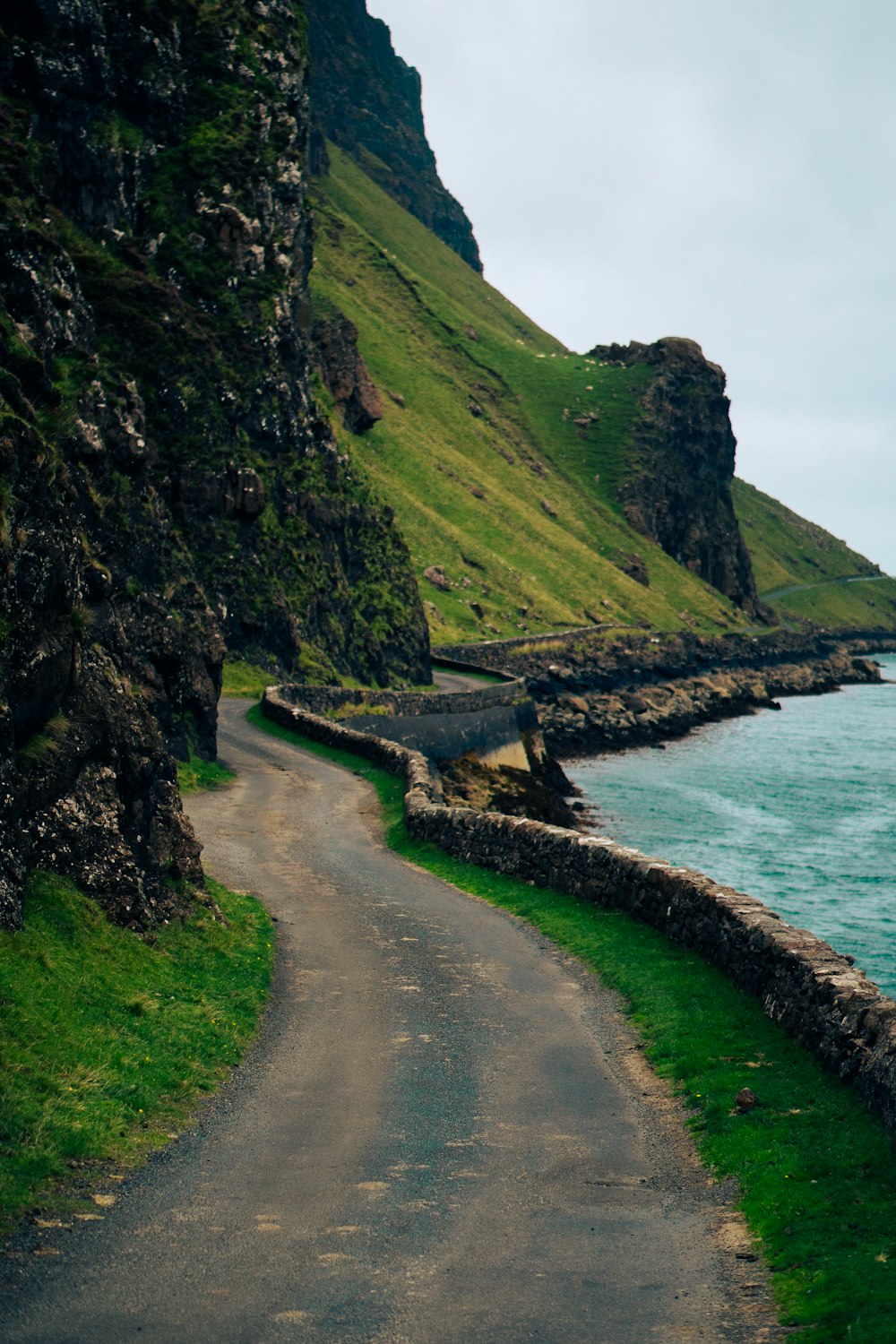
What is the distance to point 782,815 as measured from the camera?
6406 centimetres

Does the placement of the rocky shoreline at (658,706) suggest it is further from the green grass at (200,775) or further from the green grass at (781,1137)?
the green grass at (781,1137)

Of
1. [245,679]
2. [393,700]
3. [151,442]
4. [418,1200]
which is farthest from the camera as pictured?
[245,679]

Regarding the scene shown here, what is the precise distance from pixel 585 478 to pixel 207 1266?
7436 inches

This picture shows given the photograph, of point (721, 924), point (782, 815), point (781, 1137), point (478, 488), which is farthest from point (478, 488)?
point (781, 1137)

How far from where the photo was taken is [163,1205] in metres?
10.0

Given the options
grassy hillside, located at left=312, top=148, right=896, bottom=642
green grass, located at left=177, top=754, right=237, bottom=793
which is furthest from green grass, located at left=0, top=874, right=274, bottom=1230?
grassy hillside, located at left=312, top=148, right=896, bottom=642

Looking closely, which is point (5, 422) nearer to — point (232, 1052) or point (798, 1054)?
point (232, 1052)

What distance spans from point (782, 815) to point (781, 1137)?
5455cm

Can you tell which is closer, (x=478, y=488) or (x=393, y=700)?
(x=393, y=700)

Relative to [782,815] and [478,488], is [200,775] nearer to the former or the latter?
[782,815]

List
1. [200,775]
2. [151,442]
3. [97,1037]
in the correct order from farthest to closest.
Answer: [151,442], [200,775], [97,1037]

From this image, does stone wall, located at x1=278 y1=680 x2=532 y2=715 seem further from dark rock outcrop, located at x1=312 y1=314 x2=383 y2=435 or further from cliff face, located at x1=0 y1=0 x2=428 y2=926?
dark rock outcrop, located at x1=312 y1=314 x2=383 y2=435

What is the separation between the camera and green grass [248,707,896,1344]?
855cm

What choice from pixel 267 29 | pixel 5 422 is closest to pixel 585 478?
pixel 267 29
